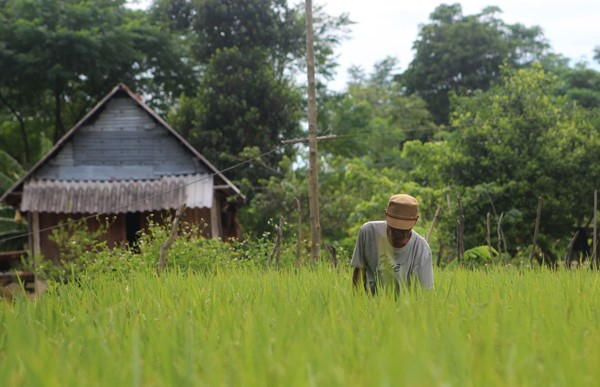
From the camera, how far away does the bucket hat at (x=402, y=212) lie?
4.47m

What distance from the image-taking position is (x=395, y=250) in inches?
187

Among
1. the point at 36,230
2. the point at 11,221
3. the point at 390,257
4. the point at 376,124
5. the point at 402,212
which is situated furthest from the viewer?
the point at 376,124

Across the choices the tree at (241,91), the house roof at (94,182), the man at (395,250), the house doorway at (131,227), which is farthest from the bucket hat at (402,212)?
the tree at (241,91)

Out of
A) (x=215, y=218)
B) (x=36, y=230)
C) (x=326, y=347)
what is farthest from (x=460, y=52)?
(x=326, y=347)

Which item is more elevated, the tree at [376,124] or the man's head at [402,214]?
the tree at [376,124]

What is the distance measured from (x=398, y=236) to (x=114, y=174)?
46.2ft

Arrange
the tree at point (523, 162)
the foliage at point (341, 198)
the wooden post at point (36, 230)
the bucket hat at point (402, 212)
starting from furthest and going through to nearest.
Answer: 1. the foliage at point (341, 198)
2. the wooden post at point (36, 230)
3. the tree at point (523, 162)
4. the bucket hat at point (402, 212)

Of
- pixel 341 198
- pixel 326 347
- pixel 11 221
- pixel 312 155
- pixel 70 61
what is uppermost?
pixel 70 61

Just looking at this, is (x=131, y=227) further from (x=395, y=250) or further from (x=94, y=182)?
(x=395, y=250)

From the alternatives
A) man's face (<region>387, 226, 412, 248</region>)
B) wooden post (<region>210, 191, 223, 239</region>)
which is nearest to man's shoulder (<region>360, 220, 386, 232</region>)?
man's face (<region>387, 226, 412, 248</region>)

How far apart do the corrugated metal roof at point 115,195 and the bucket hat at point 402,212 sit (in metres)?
12.4

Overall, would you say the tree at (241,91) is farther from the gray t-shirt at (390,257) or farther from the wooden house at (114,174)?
the gray t-shirt at (390,257)

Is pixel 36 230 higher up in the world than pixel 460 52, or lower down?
lower down

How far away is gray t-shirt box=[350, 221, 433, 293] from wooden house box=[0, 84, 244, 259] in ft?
40.8
